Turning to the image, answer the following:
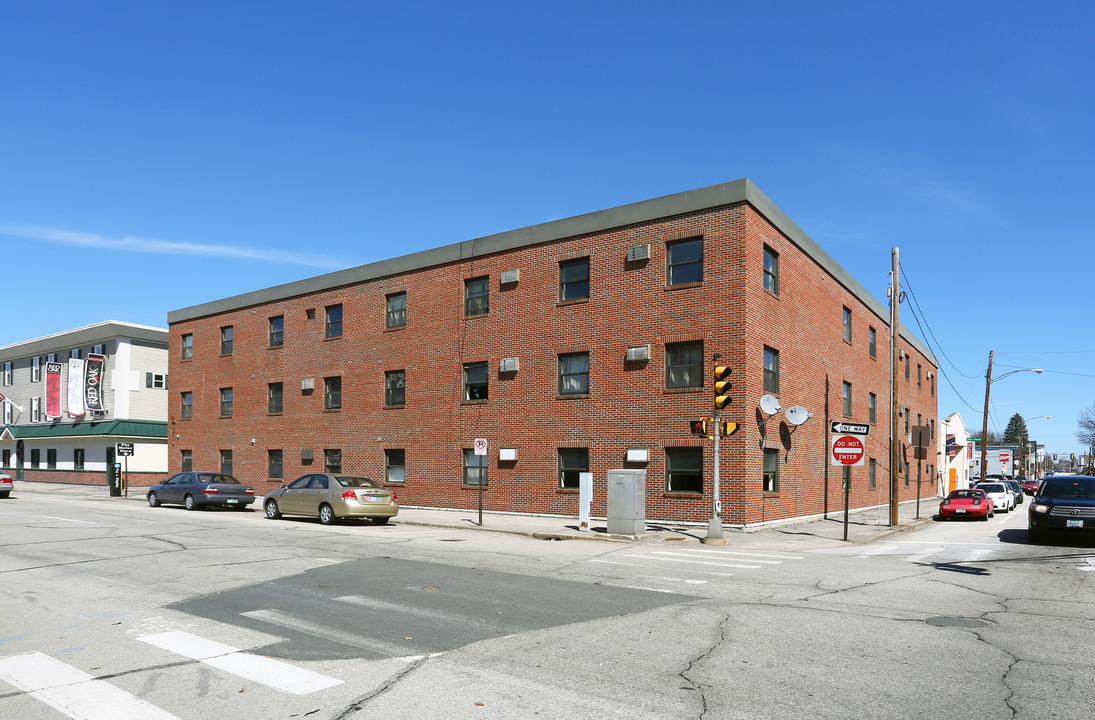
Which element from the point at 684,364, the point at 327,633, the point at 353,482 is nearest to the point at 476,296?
the point at 353,482

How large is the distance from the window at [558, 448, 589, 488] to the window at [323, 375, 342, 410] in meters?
11.5

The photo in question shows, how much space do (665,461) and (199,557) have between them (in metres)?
13.0

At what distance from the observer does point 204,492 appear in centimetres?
2859

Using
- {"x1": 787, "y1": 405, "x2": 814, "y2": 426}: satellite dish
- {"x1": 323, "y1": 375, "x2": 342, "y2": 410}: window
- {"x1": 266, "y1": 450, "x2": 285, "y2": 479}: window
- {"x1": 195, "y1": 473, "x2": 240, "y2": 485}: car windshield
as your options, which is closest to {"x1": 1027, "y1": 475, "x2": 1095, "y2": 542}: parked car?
{"x1": 787, "y1": 405, "x2": 814, "y2": 426}: satellite dish

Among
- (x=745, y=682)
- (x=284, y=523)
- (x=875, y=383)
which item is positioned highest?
(x=875, y=383)

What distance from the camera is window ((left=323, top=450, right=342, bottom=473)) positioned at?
3245 centimetres

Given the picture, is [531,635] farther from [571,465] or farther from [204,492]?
[204,492]

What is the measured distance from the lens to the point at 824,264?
29266mm

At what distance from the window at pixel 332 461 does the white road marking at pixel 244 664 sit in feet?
80.5

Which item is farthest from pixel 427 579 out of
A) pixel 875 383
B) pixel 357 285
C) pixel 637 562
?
pixel 875 383

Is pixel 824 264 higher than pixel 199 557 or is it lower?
higher

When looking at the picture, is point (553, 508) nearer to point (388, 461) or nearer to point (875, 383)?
point (388, 461)

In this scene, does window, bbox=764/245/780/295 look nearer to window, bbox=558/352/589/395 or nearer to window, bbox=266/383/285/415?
window, bbox=558/352/589/395

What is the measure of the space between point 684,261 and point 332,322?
16500 millimetres
